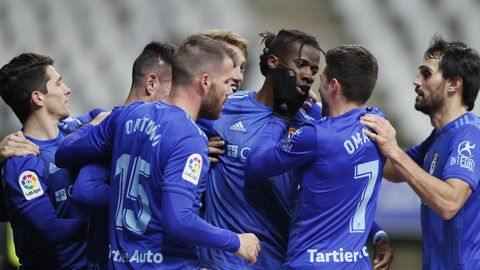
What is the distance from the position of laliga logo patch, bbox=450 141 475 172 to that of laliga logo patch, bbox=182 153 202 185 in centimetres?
159

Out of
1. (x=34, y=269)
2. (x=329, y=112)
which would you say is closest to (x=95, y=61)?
(x=34, y=269)

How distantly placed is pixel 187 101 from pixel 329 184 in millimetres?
891

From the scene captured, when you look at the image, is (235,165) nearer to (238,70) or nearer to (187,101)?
(238,70)

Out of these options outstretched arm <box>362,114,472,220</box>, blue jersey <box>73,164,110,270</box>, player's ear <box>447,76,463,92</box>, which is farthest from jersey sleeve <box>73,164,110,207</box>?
player's ear <box>447,76,463,92</box>

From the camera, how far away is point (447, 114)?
5.47 meters

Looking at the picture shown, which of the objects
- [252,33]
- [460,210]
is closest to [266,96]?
[460,210]

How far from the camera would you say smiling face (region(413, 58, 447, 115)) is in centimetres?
545

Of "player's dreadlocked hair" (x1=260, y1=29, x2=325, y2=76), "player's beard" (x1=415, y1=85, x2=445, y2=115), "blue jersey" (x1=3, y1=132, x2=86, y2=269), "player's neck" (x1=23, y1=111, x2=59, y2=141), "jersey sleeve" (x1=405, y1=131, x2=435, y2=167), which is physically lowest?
"blue jersey" (x1=3, y1=132, x2=86, y2=269)

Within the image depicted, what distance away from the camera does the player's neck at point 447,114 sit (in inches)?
215

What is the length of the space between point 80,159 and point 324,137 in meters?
1.34

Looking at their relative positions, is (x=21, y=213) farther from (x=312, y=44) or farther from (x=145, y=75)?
(x=312, y=44)

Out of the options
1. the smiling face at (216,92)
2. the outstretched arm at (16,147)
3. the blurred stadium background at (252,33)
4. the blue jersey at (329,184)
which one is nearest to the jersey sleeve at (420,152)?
the blue jersey at (329,184)

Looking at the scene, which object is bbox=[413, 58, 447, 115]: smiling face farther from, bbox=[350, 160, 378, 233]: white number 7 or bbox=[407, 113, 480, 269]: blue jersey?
bbox=[350, 160, 378, 233]: white number 7

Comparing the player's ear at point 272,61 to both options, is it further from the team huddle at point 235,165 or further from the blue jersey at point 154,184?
the blue jersey at point 154,184
